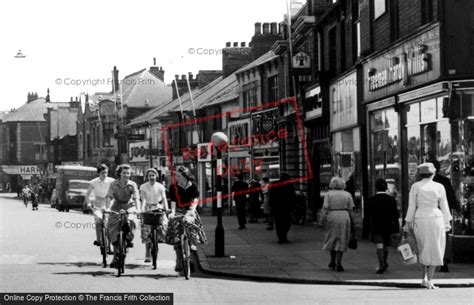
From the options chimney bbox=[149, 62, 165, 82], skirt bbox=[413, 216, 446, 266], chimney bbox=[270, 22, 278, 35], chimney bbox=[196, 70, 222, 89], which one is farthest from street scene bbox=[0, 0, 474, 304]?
chimney bbox=[149, 62, 165, 82]

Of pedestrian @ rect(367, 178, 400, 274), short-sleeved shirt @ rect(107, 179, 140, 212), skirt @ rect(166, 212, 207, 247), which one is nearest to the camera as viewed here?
pedestrian @ rect(367, 178, 400, 274)

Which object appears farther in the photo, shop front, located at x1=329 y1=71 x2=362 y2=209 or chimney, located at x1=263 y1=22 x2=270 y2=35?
chimney, located at x1=263 y1=22 x2=270 y2=35

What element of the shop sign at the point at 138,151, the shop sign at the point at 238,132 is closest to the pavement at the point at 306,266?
the shop sign at the point at 238,132

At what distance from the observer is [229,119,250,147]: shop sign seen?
147 ft

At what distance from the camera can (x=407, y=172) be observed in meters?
19.2

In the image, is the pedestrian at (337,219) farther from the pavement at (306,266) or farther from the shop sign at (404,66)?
the shop sign at (404,66)

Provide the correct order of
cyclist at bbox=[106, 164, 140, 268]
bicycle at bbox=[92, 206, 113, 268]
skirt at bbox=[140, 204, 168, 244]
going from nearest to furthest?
cyclist at bbox=[106, 164, 140, 268]
skirt at bbox=[140, 204, 168, 244]
bicycle at bbox=[92, 206, 113, 268]

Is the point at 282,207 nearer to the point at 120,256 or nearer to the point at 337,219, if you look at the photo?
the point at 337,219

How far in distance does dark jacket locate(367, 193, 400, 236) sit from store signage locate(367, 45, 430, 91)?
393 cm

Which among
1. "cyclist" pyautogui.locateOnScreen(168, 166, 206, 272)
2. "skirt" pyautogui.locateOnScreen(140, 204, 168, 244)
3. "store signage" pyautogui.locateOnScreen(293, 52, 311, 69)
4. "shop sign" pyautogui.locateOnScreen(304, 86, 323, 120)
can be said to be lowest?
"skirt" pyautogui.locateOnScreen(140, 204, 168, 244)

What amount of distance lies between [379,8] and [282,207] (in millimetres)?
5523

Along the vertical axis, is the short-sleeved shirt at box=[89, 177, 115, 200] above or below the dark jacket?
above

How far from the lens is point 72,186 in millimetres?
55531

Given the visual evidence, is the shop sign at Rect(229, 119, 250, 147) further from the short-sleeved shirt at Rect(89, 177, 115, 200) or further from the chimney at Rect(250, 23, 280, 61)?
the short-sleeved shirt at Rect(89, 177, 115, 200)
